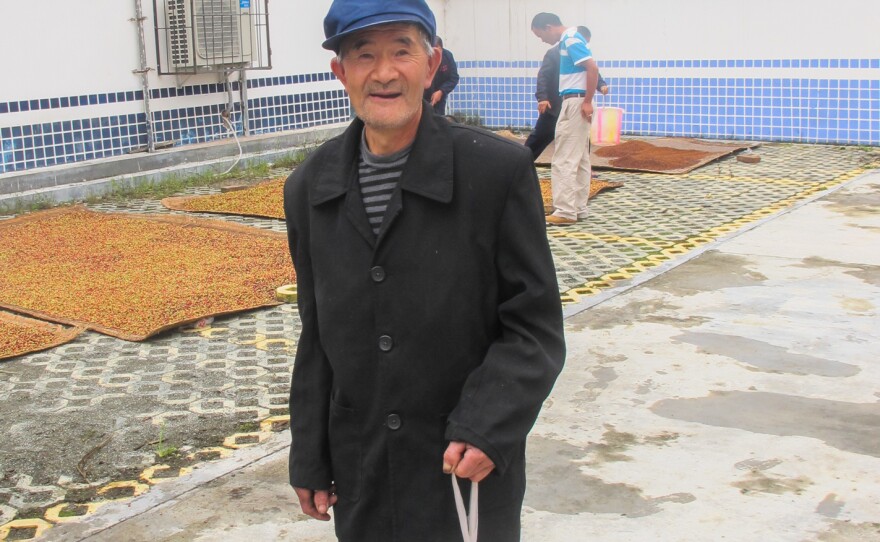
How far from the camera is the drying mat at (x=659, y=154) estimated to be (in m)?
11.9

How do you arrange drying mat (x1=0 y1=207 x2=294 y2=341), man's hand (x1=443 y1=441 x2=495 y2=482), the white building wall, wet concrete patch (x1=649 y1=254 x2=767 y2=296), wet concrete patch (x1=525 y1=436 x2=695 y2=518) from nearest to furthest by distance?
man's hand (x1=443 y1=441 x2=495 y2=482), wet concrete patch (x1=525 y1=436 x2=695 y2=518), drying mat (x1=0 y1=207 x2=294 y2=341), wet concrete patch (x1=649 y1=254 x2=767 y2=296), the white building wall

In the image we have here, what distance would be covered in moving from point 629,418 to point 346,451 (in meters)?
2.54

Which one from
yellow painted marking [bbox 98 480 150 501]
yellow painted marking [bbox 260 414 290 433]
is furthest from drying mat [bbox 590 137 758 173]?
yellow painted marking [bbox 98 480 150 501]

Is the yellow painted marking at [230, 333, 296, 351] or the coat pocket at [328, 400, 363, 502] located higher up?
the coat pocket at [328, 400, 363, 502]

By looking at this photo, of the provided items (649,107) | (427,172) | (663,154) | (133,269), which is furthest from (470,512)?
(649,107)

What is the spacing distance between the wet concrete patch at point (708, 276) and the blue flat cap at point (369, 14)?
4786 millimetres

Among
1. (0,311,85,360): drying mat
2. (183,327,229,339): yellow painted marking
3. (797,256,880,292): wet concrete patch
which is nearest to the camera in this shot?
(0,311,85,360): drying mat

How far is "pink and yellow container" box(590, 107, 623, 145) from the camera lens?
13219 millimetres

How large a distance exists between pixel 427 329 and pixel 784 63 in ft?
39.4

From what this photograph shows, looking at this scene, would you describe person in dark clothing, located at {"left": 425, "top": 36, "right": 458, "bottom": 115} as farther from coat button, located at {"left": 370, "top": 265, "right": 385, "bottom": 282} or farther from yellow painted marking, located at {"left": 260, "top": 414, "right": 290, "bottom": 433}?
coat button, located at {"left": 370, "top": 265, "right": 385, "bottom": 282}

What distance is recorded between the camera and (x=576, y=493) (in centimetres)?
403

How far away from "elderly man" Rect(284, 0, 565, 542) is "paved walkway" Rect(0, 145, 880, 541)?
1.45 metres

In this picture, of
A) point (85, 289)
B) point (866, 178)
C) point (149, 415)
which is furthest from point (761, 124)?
point (149, 415)

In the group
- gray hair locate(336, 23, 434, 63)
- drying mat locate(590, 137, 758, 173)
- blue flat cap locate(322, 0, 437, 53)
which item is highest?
blue flat cap locate(322, 0, 437, 53)
